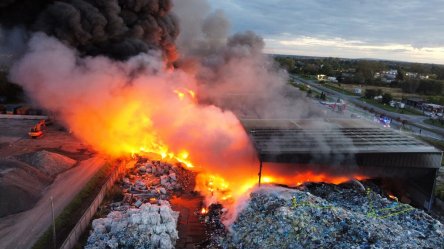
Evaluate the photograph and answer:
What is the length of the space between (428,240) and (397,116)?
41.7m

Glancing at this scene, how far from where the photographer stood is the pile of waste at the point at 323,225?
15.2m

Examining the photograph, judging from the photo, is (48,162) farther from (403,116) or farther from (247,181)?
(403,116)

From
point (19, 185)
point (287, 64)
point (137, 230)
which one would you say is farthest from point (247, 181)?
point (287, 64)

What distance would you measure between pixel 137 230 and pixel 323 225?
8.09 metres

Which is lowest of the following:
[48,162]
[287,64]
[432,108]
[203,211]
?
[203,211]

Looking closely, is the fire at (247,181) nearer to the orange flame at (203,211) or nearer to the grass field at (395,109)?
the orange flame at (203,211)

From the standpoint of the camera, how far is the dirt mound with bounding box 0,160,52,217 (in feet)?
62.8

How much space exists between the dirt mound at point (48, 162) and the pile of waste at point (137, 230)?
8.26 metres

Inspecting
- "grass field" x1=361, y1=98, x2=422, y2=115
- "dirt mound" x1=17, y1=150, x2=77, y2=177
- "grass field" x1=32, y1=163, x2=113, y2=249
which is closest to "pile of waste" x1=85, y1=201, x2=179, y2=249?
"grass field" x1=32, y1=163, x2=113, y2=249

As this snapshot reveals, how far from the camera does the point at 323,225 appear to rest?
52.5ft

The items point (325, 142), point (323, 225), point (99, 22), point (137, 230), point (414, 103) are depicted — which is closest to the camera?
point (323, 225)

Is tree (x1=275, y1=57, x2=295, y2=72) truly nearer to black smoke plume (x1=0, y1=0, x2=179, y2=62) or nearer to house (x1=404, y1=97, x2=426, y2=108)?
house (x1=404, y1=97, x2=426, y2=108)

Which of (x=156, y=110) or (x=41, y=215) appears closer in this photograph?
(x=41, y=215)

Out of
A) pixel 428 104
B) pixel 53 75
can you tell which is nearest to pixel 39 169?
pixel 53 75
